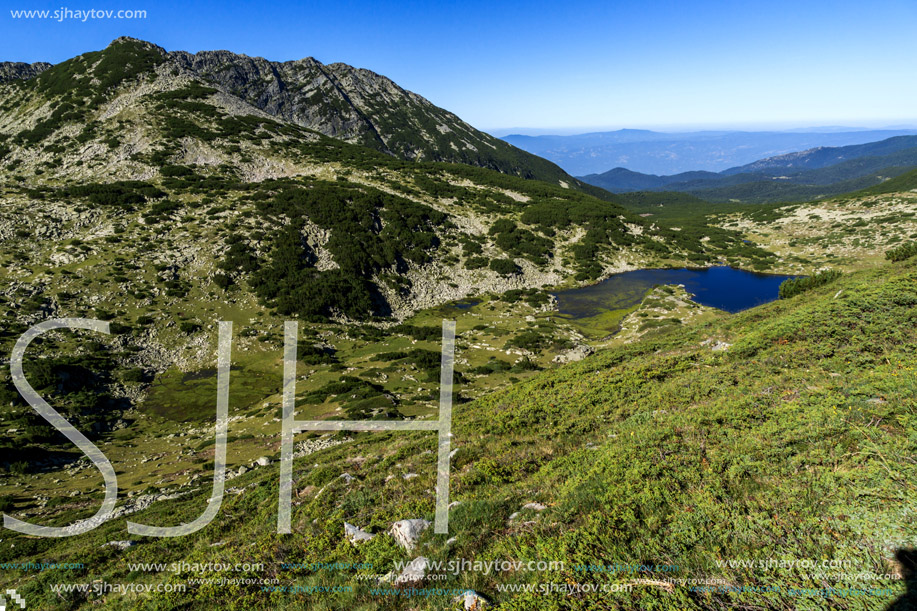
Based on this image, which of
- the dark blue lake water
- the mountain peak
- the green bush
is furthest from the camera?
the mountain peak

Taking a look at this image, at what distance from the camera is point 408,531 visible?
8.18 meters

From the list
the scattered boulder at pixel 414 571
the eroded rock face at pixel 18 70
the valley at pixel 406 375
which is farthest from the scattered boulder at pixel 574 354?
the eroded rock face at pixel 18 70

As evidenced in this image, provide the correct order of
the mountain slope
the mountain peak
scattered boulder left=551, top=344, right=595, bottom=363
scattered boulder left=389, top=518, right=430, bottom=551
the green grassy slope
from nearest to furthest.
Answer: the green grassy slope
scattered boulder left=389, top=518, right=430, bottom=551
scattered boulder left=551, top=344, right=595, bottom=363
the mountain peak
the mountain slope

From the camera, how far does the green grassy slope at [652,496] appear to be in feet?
18.9

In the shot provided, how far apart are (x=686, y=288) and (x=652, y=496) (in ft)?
221

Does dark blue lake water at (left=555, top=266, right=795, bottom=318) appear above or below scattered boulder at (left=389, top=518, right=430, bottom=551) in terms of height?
below

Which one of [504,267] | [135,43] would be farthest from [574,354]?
[135,43]

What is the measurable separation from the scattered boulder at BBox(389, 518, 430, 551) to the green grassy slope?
24 centimetres

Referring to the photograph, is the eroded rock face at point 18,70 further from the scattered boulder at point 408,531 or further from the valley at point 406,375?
the scattered boulder at point 408,531

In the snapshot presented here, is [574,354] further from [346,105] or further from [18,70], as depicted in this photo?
[18,70]

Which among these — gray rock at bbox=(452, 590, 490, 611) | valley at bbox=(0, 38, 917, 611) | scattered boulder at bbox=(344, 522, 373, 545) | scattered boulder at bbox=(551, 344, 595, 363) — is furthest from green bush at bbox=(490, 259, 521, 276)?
gray rock at bbox=(452, 590, 490, 611)

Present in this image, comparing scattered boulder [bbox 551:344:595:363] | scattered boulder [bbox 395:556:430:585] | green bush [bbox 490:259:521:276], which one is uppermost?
green bush [bbox 490:259:521:276]

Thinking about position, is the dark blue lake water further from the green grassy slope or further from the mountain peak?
the mountain peak

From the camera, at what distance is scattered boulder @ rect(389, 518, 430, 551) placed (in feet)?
26.2
